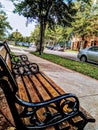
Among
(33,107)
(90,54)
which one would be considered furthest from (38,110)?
(90,54)

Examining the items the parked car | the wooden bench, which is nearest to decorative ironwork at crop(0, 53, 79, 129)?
the wooden bench

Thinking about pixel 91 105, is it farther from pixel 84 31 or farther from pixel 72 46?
pixel 72 46

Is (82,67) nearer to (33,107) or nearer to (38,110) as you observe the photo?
(38,110)

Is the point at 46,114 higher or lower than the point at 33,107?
lower

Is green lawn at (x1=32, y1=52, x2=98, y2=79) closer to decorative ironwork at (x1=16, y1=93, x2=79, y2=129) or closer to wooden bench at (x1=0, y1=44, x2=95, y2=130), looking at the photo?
wooden bench at (x1=0, y1=44, x2=95, y2=130)

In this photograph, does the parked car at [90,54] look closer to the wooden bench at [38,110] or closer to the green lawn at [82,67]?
the green lawn at [82,67]

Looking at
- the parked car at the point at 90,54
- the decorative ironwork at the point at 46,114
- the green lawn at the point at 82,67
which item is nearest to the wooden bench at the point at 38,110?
the decorative ironwork at the point at 46,114

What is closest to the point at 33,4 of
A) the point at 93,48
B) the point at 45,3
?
the point at 45,3

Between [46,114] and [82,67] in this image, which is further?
[82,67]

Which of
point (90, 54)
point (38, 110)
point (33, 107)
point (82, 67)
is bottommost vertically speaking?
point (82, 67)

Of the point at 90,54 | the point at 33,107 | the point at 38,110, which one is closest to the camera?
the point at 33,107

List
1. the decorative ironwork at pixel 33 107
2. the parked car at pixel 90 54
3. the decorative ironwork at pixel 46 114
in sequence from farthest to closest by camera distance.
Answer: the parked car at pixel 90 54 < the decorative ironwork at pixel 46 114 < the decorative ironwork at pixel 33 107

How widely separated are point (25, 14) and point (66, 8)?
4.63 metres

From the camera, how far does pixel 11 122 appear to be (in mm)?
2021
